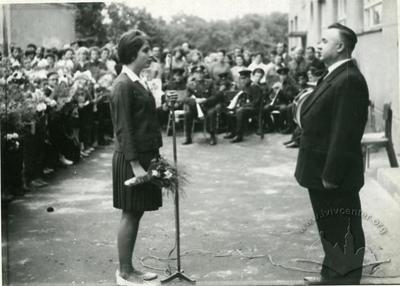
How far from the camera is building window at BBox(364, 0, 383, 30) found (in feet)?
19.6

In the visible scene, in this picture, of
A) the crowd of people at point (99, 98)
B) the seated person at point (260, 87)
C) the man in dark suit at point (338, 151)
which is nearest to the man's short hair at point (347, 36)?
the man in dark suit at point (338, 151)

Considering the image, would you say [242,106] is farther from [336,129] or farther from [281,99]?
[336,129]

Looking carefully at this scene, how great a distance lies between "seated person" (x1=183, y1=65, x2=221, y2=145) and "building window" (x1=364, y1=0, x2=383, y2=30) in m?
2.72

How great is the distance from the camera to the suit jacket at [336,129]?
12.2 ft

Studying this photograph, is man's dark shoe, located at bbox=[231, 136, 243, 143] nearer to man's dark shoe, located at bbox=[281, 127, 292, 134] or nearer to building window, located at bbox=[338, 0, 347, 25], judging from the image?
man's dark shoe, located at bbox=[281, 127, 292, 134]

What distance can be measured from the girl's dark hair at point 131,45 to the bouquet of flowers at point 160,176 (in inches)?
27.4

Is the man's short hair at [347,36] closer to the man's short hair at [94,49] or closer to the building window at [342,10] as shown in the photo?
the building window at [342,10]

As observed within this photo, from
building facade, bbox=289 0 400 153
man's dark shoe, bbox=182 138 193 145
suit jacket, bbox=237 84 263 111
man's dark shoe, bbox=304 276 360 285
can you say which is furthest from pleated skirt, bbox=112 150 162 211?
suit jacket, bbox=237 84 263 111

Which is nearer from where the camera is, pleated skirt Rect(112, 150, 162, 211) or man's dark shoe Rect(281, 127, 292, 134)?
pleated skirt Rect(112, 150, 162, 211)

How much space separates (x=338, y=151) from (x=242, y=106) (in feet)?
18.6

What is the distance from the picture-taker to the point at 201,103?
29.9ft

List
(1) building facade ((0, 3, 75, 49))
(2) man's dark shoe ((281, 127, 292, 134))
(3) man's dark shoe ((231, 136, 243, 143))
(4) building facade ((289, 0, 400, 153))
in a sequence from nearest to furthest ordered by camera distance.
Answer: (1) building facade ((0, 3, 75, 49))
(4) building facade ((289, 0, 400, 153))
(2) man's dark shoe ((281, 127, 292, 134))
(3) man's dark shoe ((231, 136, 243, 143))

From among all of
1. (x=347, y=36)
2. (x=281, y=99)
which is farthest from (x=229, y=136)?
(x=347, y=36)

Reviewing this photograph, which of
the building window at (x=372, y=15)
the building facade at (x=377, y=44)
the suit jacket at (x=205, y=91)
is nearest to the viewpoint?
the building facade at (x=377, y=44)
